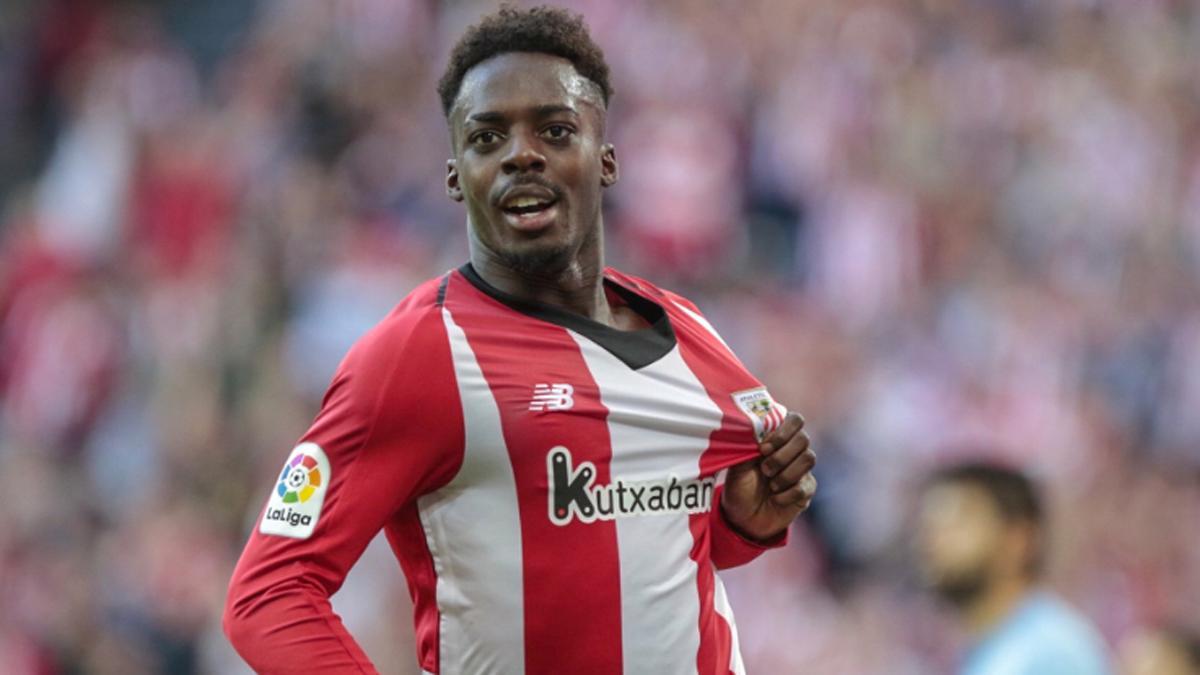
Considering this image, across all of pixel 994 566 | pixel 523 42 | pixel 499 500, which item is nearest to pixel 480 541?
pixel 499 500

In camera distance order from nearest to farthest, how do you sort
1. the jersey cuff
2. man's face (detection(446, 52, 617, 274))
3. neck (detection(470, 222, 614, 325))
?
man's face (detection(446, 52, 617, 274))
neck (detection(470, 222, 614, 325))
the jersey cuff

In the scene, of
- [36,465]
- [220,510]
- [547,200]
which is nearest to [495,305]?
[547,200]

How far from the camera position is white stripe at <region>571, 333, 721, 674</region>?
11.0 ft

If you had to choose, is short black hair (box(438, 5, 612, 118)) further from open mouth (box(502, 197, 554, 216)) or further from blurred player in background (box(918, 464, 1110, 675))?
blurred player in background (box(918, 464, 1110, 675))

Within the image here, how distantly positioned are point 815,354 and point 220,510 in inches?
106

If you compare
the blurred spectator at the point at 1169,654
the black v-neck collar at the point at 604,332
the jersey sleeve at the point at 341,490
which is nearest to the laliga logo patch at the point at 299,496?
the jersey sleeve at the point at 341,490

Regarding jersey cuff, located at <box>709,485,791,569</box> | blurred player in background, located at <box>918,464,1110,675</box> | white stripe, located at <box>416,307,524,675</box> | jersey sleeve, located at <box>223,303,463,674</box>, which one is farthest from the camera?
blurred player in background, located at <box>918,464,1110,675</box>

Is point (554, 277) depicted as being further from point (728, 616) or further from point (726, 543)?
point (728, 616)

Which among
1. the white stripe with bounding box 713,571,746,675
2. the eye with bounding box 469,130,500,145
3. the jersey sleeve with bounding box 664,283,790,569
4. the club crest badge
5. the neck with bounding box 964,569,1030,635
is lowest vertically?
the neck with bounding box 964,569,1030,635

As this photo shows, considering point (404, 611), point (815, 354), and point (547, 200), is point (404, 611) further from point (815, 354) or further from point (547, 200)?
point (547, 200)

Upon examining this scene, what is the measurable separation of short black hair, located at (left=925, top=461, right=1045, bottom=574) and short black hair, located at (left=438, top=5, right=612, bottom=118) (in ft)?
9.03

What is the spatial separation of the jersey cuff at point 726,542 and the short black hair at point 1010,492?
7.60ft

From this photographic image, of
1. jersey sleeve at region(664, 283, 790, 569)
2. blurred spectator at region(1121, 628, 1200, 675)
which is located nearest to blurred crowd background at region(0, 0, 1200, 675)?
blurred spectator at region(1121, 628, 1200, 675)

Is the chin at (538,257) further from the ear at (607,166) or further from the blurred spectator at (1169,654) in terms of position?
the blurred spectator at (1169,654)
